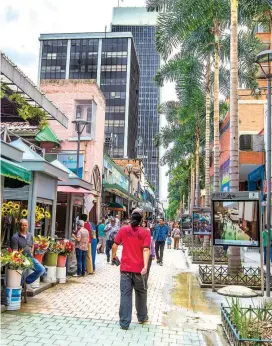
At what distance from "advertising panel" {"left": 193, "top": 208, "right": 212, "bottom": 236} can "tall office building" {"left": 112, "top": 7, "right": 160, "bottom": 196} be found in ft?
284

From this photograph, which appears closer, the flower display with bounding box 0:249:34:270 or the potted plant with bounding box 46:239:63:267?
the flower display with bounding box 0:249:34:270

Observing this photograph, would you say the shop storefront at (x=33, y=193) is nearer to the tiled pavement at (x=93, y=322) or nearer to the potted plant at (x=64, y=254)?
the potted plant at (x=64, y=254)

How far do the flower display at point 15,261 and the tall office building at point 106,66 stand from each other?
84810 millimetres

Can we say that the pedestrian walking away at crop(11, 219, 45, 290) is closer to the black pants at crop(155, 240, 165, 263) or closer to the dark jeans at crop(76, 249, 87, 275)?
the dark jeans at crop(76, 249, 87, 275)

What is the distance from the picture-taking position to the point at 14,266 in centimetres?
681

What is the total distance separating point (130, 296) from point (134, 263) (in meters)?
0.51

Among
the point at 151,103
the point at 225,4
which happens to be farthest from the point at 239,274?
the point at 151,103

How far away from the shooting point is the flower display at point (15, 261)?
6773mm

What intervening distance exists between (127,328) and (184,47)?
17537 millimetres

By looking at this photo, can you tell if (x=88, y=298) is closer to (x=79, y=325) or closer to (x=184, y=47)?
(x=79, y=325)

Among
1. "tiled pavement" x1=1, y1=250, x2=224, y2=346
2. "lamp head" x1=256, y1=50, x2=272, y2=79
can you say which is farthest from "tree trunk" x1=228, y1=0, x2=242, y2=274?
"tiled pavement" x1=1, y1=250, x2=224, y2=346

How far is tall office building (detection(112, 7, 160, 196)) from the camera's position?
11931 cm

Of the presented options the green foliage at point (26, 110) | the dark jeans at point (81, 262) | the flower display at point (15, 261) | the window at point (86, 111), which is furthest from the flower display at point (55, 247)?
the window at point (86, 111)

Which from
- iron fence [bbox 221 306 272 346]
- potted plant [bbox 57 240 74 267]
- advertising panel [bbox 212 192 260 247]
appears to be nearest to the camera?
iron fence [bbox 221 306 272 346]
